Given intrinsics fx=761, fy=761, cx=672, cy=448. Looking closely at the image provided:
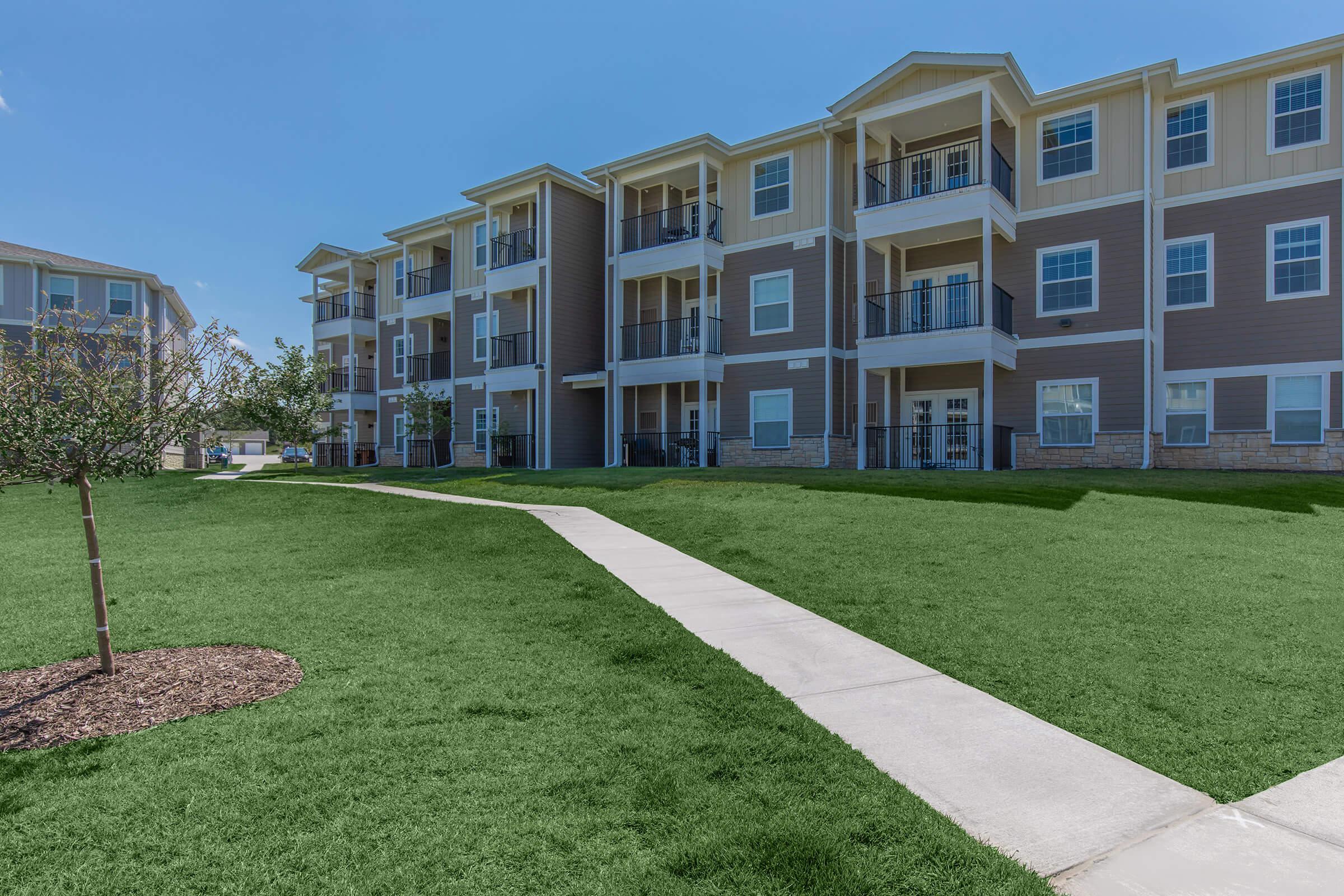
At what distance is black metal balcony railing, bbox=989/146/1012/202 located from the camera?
17.2 meters

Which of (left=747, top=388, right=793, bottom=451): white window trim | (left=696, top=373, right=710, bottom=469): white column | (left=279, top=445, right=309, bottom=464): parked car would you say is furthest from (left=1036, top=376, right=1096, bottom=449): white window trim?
(left=279, top=445, right=309, bottom=464): parked car

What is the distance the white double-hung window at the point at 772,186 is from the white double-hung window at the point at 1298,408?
11930 millimetres

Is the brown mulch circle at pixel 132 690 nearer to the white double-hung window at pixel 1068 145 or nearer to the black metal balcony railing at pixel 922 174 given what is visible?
the black metal balcony railing at pixel 922 174

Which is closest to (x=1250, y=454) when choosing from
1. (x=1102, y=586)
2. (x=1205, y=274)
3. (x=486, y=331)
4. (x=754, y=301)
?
(x=1205, y=274)

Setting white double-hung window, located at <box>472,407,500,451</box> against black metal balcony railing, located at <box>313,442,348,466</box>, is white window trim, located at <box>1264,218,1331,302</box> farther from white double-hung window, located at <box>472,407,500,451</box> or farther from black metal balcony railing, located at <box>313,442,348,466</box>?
black metal balcony railing, located at <box>313,442,348,466</box>

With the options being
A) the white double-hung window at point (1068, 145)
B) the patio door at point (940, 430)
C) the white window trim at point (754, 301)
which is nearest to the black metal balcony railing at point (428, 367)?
the white window trim at point (754, 301)

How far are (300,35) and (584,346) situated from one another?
39.8 ft

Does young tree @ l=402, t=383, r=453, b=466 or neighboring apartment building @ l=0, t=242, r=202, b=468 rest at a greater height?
neighboring apartment building @ l=0, t=242, r=202, b=468

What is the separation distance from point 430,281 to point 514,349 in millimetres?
6884

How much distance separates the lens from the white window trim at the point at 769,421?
20609 mm

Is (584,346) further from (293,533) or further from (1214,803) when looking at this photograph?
(1214,803)

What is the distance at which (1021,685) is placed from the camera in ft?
14.9

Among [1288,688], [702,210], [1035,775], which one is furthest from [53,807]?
[702,210]

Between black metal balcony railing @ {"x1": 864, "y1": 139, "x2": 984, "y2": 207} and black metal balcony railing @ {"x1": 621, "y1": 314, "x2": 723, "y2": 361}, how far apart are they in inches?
221
